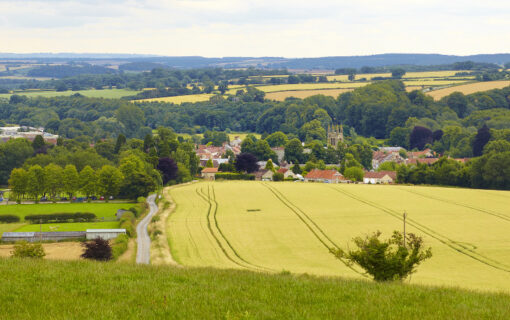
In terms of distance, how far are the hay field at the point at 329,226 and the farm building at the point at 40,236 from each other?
278 inches

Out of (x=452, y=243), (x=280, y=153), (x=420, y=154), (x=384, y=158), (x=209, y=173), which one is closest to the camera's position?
(x=452, y=243)

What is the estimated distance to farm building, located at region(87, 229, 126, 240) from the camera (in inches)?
1859

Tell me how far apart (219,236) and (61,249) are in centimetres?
1093

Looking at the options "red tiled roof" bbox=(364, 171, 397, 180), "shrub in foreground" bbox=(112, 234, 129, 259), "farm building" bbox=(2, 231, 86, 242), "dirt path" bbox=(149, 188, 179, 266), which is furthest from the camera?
"red tiled roof" bbox=(364, 171, 397, 180)

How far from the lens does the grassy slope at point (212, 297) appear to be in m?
13.4

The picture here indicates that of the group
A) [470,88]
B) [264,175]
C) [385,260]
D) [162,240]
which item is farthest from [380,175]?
[470,88]

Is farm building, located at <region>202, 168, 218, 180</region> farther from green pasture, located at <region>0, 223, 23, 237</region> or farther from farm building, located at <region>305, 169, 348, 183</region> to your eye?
green pasture, located at <region>0, 223, 23, 237</region>

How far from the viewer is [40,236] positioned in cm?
4694

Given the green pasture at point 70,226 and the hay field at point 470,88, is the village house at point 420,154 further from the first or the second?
the green pasture at point 70,226

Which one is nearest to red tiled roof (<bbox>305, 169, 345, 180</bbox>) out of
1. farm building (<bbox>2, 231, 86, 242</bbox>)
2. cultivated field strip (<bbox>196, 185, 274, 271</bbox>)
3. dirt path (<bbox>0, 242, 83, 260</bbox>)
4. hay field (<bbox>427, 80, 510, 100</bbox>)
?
cultivated field strip (<bbox>196, 185, 274, 271</bbox>)

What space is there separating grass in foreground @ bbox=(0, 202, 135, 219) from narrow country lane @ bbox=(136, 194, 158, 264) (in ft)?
10.9

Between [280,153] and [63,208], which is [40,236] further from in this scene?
[280,153]

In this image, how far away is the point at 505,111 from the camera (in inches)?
6186

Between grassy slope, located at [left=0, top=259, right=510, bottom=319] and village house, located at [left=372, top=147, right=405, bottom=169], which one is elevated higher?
grassy slope, located at [left=0, top=259, right=510, bottom=319]
